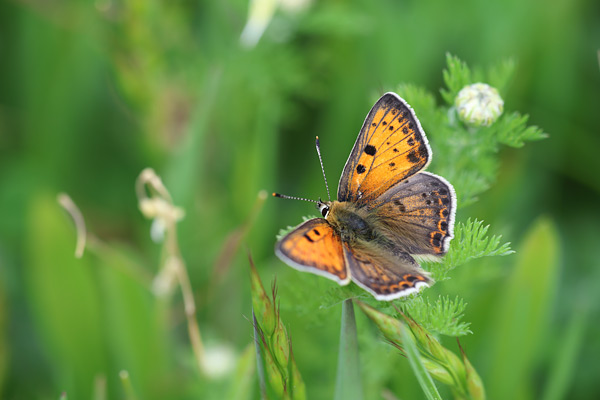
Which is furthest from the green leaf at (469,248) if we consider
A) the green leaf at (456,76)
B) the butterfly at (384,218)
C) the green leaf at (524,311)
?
the green leaf at (524,311)

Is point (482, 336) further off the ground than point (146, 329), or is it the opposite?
point (482, 336)

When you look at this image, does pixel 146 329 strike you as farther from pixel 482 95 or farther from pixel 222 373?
pixel 482 95

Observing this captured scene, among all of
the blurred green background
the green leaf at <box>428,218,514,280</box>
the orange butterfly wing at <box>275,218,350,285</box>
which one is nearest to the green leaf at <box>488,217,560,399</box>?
the blurred green background

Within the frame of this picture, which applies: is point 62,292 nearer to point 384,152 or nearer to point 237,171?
point 237,171

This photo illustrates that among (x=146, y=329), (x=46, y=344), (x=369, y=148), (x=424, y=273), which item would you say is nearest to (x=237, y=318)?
(x=146, y=329)

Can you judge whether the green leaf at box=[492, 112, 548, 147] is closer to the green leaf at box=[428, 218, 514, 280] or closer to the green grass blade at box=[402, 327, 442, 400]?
the green leaf at box=[428, 218, 514, 280]

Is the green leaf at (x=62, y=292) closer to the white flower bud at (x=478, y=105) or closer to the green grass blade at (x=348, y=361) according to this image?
the green grass blade at (x=348, y=361)

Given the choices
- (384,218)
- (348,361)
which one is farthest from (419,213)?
(348,361)
